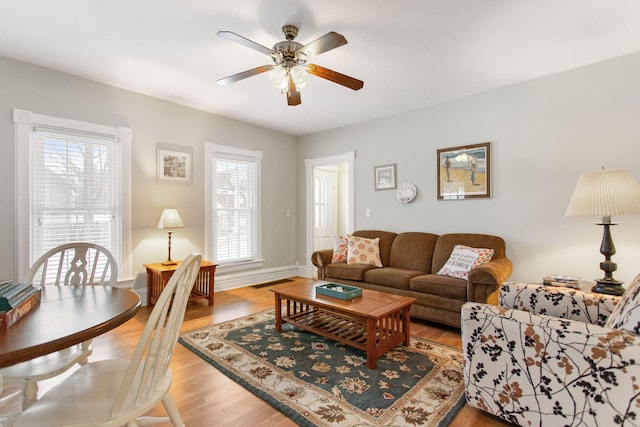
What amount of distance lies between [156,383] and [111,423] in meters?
0.16

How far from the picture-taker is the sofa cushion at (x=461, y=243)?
3.42 metres

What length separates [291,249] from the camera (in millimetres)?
5695

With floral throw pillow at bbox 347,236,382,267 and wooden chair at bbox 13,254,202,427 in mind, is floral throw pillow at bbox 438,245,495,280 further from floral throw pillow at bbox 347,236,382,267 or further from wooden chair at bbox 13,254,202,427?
wooden chair at bbox 13,254,202,427

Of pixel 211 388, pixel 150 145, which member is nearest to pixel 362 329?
pixel 211 388

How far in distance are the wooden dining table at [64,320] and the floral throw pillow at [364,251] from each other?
294cm

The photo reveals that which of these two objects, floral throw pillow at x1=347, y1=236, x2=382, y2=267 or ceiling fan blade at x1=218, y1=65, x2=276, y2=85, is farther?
floral throw pillow at x1=347, y1=236, x2=382, y2=267

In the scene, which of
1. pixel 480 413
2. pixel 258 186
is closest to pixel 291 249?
pixel 258 186

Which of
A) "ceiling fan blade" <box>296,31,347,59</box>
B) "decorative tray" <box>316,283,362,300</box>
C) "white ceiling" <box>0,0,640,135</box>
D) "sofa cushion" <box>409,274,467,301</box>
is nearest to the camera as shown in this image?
"ceiling fan blade" <box>296,31,347,59</box>

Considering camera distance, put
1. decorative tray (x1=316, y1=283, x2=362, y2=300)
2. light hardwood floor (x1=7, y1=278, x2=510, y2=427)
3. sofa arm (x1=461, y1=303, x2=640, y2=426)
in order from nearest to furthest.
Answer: sofa arm (x1=461, y1=303, x2=640, y2=426), light hardwood floor (x1=7, y1=278, x2=510, y2=427), decorative tray (x1=316, y1=283, x2=362, y2=300)

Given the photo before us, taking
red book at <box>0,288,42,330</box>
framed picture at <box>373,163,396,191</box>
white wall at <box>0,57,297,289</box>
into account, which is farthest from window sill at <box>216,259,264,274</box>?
red book at <box>0,288,42,330</box>

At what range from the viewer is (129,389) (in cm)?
113

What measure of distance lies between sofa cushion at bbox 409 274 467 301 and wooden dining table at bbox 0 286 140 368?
265cm

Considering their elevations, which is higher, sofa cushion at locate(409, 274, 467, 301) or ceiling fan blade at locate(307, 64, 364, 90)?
ceiling fan blade at locate(307, 64, 364, 90)

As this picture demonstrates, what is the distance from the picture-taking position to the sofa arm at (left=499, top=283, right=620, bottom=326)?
1.84 metres
